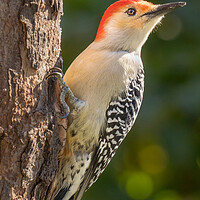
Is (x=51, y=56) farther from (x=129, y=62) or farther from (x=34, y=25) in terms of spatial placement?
(x=129, y=62)

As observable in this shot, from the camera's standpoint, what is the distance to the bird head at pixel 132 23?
3.79 metres

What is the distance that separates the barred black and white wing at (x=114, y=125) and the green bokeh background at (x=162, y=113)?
741mm

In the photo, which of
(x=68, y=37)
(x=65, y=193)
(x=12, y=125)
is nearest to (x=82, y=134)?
(x=65, y=193)

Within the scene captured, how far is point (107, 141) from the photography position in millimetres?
3600

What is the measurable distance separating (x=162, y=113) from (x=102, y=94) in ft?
4.16

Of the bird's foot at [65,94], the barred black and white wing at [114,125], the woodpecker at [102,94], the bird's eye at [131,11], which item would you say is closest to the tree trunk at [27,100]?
the bird's foot at [65,94]

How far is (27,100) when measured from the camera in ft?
9.29

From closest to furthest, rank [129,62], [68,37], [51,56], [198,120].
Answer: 1. [51,56]
2. [129,62]
3. [198,120]
4. [68,37]

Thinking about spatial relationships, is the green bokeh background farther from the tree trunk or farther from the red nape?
the tree trunk

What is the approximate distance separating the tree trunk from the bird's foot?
0.27 feet

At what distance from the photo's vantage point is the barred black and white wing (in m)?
3.54

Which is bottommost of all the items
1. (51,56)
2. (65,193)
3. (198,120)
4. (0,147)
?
(65,193)

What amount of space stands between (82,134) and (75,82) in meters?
0.44

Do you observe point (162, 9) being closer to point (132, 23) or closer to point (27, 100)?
point (132, 23)
